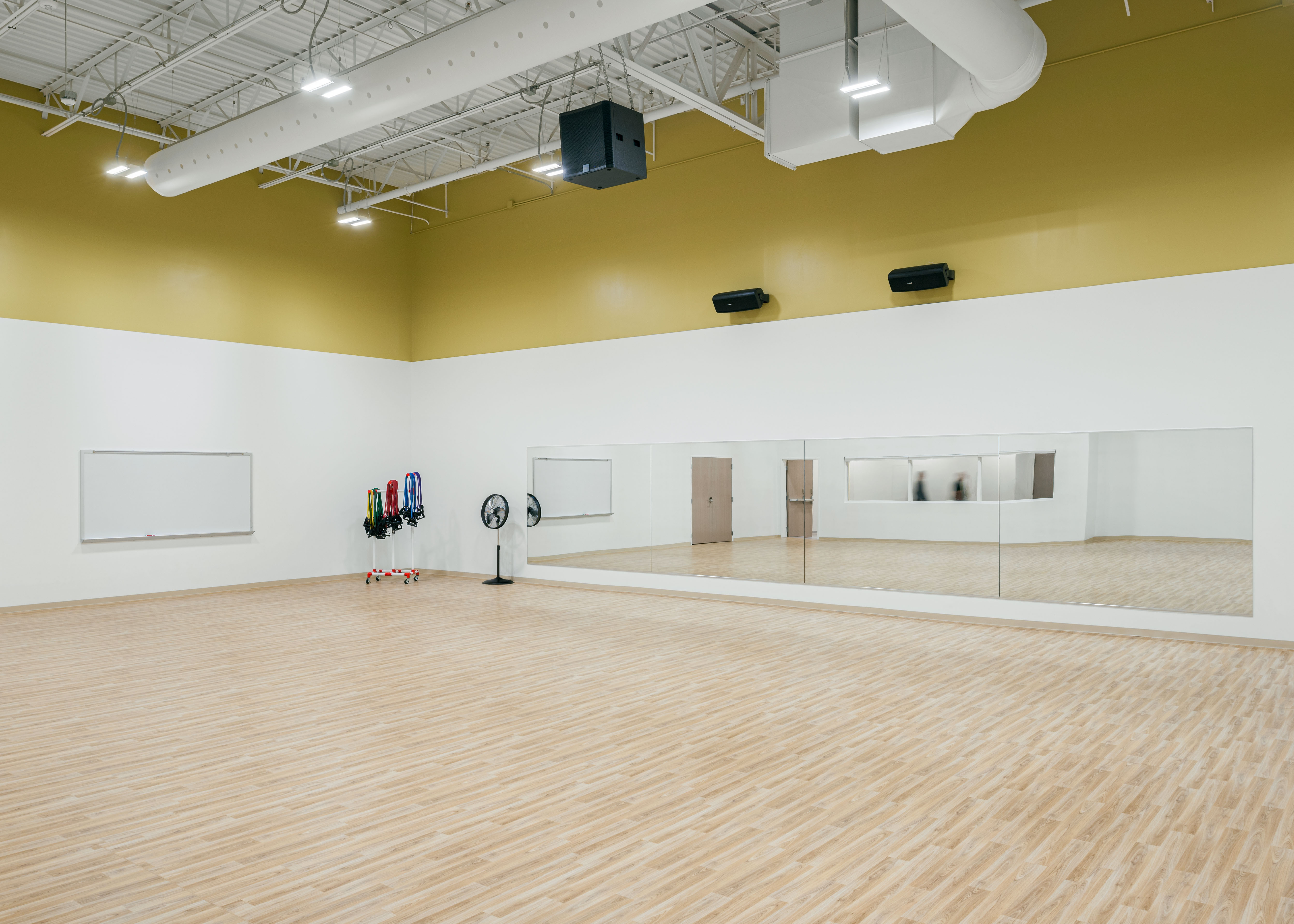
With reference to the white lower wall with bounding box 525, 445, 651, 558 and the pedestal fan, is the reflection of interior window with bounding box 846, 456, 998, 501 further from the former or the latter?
the pedestal fan

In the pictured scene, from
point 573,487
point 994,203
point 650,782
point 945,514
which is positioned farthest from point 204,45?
point 945,514

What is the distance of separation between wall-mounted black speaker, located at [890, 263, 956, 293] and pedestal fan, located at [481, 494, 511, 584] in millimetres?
5906

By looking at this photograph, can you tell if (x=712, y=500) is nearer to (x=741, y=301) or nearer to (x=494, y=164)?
(x=741, y=301)

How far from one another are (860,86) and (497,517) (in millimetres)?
7370

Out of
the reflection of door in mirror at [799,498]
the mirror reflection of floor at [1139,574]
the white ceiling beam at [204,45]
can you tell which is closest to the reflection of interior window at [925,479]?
the reflection of door in mirror at [799,498]

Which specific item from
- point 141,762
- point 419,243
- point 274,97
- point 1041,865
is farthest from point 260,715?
point 419,243

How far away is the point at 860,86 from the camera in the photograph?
6.70 m

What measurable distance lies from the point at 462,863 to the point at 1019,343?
718 centimetres

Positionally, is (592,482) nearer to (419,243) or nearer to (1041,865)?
(419,243)

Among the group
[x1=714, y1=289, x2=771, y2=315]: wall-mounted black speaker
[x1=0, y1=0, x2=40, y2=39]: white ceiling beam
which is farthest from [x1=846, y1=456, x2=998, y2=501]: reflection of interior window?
[x1=0, y1=0, x2=40, y2=39]: white ceiling beam

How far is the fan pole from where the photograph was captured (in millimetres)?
11891

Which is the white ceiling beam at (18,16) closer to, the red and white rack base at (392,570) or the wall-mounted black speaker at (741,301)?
the wall-mounted black speaker at (741,301)

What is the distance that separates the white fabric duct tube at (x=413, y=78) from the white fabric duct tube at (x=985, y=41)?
Answer: 5.03 ft

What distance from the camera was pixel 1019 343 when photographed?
8438 millimetres
